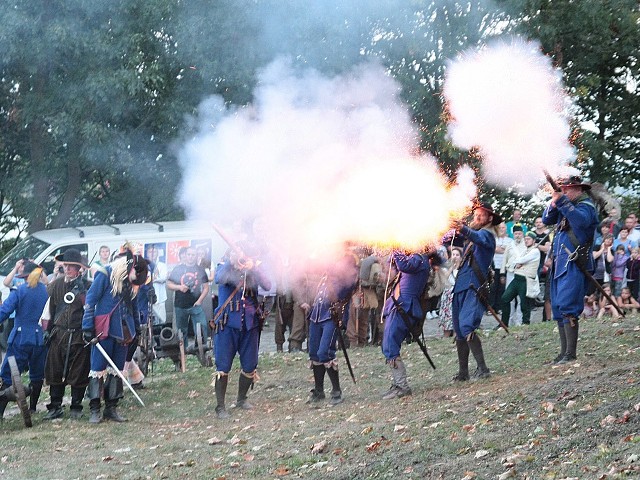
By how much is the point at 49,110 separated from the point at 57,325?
8.02 m

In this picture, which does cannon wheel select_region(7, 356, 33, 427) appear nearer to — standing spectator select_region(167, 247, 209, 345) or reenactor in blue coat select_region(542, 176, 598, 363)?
standing spectator select_region(167, 247, 209, 345)

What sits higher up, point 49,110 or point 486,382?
point 49,110

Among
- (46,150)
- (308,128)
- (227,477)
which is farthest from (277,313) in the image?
(227,477)

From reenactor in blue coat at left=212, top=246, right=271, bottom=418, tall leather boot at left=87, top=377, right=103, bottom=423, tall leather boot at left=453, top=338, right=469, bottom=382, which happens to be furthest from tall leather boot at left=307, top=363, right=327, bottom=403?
tall leather boot at left=87, top=377, right=103, bottom=423

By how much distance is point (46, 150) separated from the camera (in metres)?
21.3

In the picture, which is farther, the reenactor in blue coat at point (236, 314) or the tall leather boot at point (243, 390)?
the tall leather boot at point (243, 390)

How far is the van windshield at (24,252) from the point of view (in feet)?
61.4

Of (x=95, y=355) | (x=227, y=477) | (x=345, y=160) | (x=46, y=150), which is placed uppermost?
(x=46, y=150)

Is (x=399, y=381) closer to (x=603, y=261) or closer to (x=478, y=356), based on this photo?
(x=478, y=356)

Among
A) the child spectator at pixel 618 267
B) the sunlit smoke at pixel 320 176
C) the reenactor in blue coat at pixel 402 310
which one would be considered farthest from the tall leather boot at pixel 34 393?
the child spectator at pixel 618 267

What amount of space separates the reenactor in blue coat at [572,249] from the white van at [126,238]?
8314 mm

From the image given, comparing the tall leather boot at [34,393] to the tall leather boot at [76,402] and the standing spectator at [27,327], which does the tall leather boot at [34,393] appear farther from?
the tall leather boot at [76,402]

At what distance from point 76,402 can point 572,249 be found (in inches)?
226

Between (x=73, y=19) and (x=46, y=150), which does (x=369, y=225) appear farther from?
(x=46, y=150)
